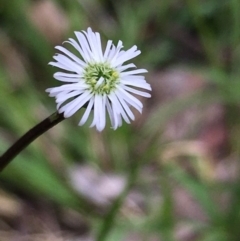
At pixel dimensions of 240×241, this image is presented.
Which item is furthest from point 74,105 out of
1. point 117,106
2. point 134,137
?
point 134,137

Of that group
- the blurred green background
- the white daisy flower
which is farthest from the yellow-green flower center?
the blurred green background

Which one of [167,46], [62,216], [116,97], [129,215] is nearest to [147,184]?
[129,215]

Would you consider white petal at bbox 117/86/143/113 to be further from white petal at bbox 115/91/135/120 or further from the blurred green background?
the blurred green background

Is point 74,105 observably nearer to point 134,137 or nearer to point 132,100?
point 132,100

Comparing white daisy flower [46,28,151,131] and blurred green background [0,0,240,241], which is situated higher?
blurred green background [0,0,240,241]

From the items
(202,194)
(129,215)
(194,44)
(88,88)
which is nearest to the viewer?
(88,88)

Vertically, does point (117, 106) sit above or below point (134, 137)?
below

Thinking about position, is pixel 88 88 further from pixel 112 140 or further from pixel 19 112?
pixel 112 140

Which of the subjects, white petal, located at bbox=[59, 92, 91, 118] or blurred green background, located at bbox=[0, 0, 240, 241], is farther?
blurred green background, located at bbox=[0, 0, 240, 241]
